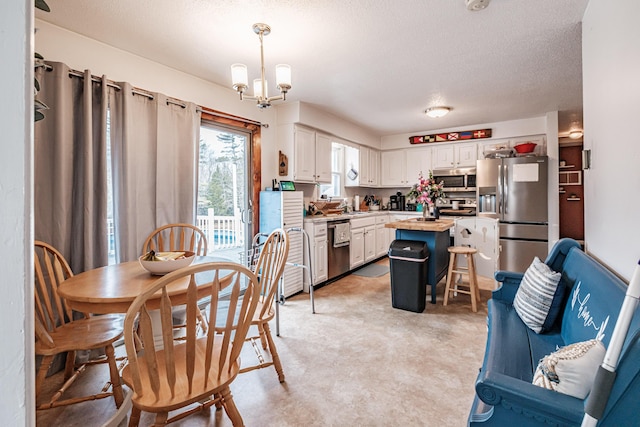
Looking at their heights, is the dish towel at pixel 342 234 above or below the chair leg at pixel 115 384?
above

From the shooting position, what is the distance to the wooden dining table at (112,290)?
1.47m

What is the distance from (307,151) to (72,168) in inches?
105

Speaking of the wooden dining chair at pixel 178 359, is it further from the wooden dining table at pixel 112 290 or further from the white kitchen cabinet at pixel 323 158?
the white kitchen cabinet at pixel 323 158

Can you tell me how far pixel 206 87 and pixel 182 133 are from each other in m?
0.68

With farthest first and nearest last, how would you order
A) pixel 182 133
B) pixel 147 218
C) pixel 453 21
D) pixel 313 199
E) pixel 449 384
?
pixel 313 199 < pixel 182 133 < pixel 147 218 < pixel 453 21 < pixel 449 384

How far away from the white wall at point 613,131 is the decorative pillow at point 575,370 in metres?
0.58

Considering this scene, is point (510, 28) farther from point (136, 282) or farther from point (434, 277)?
point (136, 282)

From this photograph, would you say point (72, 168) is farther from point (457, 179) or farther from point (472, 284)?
point (457, 179)

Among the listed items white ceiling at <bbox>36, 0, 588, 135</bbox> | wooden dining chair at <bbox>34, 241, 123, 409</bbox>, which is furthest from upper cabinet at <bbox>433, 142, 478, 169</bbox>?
wooden dining chair at <bbox>34, 241, 123, 409</bbox>

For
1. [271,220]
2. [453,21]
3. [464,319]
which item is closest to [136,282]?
[271,220]

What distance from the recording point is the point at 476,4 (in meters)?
1.94

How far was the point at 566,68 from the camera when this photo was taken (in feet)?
9.89

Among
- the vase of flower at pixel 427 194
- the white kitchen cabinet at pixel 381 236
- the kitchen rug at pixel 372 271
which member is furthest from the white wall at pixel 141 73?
the white kitchen cabinet at pixel 381 236

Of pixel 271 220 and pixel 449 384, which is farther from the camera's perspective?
pixel 271 220
